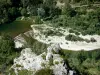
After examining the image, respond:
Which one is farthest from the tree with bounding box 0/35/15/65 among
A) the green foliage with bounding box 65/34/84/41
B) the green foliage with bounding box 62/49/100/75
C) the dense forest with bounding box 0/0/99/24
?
the dense forest with bounding box 0/0/99/24

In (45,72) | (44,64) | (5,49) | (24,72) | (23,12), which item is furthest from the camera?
(23,12)

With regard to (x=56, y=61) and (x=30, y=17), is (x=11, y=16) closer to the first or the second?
(x=30, y=17)

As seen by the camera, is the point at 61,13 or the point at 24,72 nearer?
the point at 24,72

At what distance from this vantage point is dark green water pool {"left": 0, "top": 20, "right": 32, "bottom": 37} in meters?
38.6

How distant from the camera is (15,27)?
39844mm

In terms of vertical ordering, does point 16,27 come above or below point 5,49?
below

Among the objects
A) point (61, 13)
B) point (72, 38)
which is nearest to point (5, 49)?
point (72, 38)

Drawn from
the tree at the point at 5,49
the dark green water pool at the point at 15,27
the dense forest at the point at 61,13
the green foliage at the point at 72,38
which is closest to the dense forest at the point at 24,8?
the dense forest at the point at 61,13

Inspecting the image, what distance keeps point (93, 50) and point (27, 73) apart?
1808 centimetres

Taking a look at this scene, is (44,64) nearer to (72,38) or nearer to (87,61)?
(87,61)

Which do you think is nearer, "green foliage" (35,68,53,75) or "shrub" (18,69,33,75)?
"green foliage" (35,68,53,75)

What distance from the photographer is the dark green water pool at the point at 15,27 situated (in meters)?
38.6

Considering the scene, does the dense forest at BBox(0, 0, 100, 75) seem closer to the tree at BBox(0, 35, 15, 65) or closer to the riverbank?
the riverbank

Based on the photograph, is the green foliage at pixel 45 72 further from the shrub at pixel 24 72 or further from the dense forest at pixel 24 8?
the dense forest at pixel 24 8
